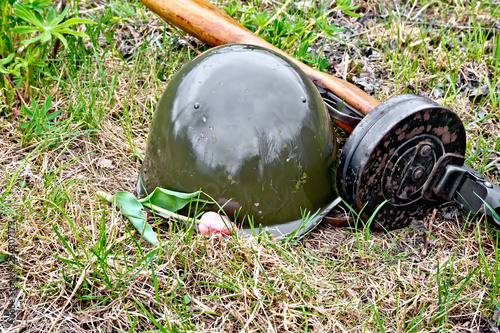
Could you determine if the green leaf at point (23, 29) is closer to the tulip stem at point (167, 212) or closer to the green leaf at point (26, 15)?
the green leaf at point (26, 15)

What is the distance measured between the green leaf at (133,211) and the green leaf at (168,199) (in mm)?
43

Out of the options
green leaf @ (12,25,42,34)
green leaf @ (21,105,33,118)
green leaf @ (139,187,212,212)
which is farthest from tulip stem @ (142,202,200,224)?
green leaf @ (12,25,42,34)

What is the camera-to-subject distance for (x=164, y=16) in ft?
9.46

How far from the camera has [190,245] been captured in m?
2.08

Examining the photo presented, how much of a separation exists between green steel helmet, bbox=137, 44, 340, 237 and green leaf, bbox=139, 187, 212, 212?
3 centimetres

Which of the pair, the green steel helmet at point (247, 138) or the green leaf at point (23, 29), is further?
the green leaf at point (23, 29)

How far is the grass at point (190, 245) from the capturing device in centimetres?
192

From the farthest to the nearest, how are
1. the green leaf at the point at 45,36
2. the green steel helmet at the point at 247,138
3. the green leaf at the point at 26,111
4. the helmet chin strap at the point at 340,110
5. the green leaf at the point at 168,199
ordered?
the green leaf at the point at 26,111 → the green leaf at the point at 45,36 → the helmet chin strap at the point at 340,110 → the green leaf at the point at 168,199 → the green steel helmet at the point at 247,138

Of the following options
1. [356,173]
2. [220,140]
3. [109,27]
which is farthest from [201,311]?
[109,27]

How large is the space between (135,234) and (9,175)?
0.81 metres

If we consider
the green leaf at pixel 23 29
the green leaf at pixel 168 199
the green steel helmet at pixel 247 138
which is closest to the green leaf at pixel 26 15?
the green leaf at pixel 23 29

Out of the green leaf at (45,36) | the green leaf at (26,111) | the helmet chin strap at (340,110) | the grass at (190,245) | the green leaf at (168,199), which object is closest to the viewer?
the grass at (190,245)

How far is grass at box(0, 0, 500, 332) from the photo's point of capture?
6.29ft

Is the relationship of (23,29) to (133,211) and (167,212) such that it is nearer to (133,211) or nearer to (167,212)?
(133,211)
